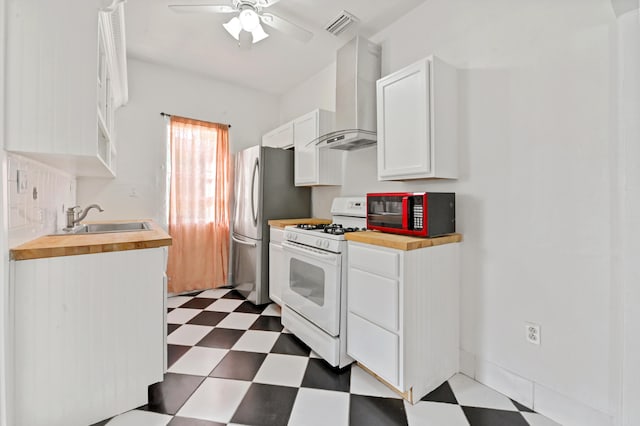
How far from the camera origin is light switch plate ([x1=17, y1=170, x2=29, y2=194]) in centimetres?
136

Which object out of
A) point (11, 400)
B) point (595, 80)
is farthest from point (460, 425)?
point (11, 400)

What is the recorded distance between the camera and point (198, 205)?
3.50m

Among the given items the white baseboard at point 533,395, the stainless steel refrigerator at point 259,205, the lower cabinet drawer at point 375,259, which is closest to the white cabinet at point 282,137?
the stainless steel refrigerator at point 259,205

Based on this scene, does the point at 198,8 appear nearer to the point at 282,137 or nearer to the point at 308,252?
the point at 282,137

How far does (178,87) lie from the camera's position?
11.2ft

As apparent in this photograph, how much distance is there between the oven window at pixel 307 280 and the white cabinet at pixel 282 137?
5.04 feet

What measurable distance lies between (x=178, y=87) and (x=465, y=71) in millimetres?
3107

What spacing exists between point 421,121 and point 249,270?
7.73ft

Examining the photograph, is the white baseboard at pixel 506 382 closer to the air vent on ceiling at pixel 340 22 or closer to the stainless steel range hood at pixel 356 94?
the stainless steel range hood at pixel 356 94

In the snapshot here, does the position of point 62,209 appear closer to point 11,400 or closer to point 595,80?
point 11,400

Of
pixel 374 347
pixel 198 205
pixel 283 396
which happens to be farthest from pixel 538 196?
pixel 198 205

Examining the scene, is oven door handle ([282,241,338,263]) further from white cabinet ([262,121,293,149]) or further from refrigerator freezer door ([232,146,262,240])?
white cabinet ([262,121,293,149])

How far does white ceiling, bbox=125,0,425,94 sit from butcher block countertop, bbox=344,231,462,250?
1808 mm

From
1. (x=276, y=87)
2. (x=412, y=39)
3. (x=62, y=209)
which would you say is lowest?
(x=62, y=209)
